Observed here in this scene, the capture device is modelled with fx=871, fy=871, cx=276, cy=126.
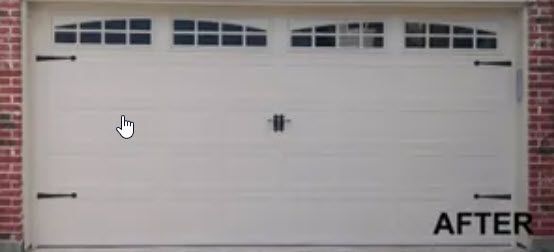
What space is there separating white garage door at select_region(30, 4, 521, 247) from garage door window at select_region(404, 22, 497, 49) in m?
0.01

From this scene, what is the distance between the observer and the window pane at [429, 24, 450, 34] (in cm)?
827

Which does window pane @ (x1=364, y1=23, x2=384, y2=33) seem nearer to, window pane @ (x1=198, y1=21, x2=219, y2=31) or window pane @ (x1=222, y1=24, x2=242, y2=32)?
window pane @ (x1=222, y1=24, x2=242, y2=32)

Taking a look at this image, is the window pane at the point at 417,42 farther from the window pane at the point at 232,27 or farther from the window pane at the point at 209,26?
the window pane at the point at 209,26

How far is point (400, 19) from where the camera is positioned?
823 cm

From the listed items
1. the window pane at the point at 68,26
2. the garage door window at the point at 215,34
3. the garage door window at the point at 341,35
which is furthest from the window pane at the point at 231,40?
the window pane at the point at 68,26

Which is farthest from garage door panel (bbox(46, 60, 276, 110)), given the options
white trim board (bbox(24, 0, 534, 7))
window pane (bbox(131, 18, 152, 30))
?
white trim board (bbox(24, 0, 534, 7))

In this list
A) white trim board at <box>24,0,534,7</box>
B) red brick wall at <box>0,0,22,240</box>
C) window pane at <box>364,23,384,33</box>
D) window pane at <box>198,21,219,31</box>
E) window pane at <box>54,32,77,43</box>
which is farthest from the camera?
window pane at <box>364,23,384,33</box>

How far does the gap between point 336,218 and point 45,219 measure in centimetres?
272

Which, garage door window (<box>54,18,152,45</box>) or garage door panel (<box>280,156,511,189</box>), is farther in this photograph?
garage door panel (<box>280,156,511,189</box>)

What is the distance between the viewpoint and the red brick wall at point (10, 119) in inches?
304

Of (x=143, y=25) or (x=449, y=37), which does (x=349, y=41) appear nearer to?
(x=449, y=37)

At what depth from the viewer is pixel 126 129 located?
8.09 metres

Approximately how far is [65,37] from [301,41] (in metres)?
2.19

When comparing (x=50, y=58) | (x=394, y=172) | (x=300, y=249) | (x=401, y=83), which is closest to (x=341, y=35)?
(x=401, y=83)
